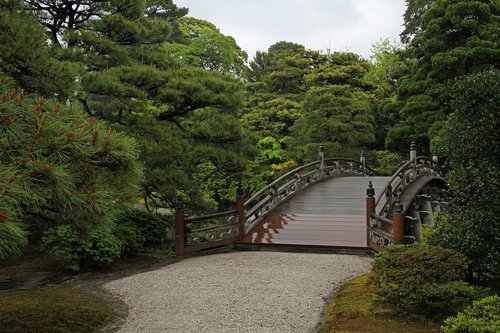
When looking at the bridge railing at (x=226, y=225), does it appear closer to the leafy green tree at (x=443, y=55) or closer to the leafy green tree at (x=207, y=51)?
the leafy green tree at (x=443, y=55)

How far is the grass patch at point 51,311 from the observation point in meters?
5.55

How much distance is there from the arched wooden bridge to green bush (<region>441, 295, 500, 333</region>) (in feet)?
15.6

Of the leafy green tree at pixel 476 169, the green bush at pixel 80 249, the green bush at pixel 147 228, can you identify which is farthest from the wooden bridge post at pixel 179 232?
the leafy green tree at pixel 476 169

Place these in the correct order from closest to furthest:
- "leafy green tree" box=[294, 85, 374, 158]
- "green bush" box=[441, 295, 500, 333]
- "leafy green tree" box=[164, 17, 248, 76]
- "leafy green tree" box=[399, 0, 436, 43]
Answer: "green bush" box=[441, 295, 500, 333], "leafy green tree" box=[294, 85, 374, 158], "leafy green tree" box=[164, 17, 248, 76], "leafy green tree" box=[399, 0, 436, 43]

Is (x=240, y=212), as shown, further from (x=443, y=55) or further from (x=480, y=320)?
(x=443, y=55)

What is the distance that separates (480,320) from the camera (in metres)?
3.93

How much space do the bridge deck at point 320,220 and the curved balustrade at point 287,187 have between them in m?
0.23

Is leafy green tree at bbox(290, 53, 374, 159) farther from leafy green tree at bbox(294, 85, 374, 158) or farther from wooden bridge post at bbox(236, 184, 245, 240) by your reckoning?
wooden bridge post at bbox(236, 184, 245, 240)

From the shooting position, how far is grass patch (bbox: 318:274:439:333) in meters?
5.04

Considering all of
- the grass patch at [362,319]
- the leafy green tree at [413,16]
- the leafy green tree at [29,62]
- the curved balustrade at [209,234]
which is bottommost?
the grass patch at [362,319]

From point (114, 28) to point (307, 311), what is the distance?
27.1 feet

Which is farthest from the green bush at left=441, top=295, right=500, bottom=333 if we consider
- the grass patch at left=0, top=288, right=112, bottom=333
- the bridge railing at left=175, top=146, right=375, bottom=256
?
the bridge railing at left=175, top=146, right=375, bottom=256

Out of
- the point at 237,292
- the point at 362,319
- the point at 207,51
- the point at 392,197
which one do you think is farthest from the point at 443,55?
the point at 362,319

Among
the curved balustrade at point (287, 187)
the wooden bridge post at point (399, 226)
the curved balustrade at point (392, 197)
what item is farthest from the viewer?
the curved balustrade at point (287, 187)
